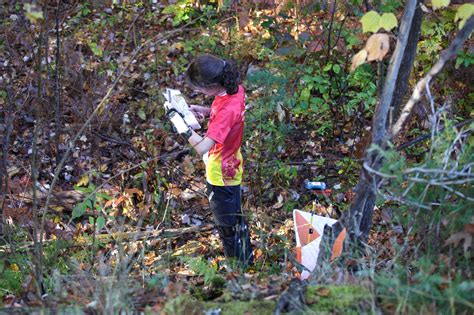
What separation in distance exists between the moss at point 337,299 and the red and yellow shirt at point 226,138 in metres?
1.74

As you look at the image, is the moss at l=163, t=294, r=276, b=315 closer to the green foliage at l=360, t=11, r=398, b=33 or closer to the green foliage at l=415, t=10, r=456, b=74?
the green foliage at l=360, t=11, r=398, b=33

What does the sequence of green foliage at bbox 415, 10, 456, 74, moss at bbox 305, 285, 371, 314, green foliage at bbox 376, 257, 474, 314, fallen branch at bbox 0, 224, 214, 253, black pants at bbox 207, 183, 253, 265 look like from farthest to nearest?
1. green foliage at bbox 415, 10, 456, 74
2. fallen branch at bbox 0, 224, 214, 253
3. black pants at bbox 207, 183, 253, 265
4. moss at bbox 305, 285, 371, 314
5. green foliage at bbox 376, 257, 474, 314

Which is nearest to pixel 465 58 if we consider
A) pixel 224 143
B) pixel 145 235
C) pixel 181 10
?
pixel 224 143

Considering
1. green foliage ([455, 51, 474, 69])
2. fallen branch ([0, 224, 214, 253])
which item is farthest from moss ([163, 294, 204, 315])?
green foliage ([455, 51, 474, 69])

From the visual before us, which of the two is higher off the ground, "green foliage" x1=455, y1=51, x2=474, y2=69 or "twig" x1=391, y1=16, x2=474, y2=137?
"twig" x1=391, y1=16, x2=474, y2=137

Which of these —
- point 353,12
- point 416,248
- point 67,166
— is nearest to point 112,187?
point 67,166

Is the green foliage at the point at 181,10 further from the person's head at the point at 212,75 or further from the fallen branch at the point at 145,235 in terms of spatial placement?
the person's head at the point at 212,75

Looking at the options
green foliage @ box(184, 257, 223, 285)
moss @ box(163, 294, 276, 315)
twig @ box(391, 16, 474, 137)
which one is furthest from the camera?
green foliage @ box(184, 257, 223, 285)

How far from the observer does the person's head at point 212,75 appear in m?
4.61

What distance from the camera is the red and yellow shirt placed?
464cm

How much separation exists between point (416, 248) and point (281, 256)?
2312mm

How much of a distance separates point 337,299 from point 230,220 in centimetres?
209

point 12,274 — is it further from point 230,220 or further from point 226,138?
point 226,138

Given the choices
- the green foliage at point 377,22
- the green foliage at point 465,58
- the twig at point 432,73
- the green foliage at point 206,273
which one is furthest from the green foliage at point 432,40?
the green foliage at point 206,273
